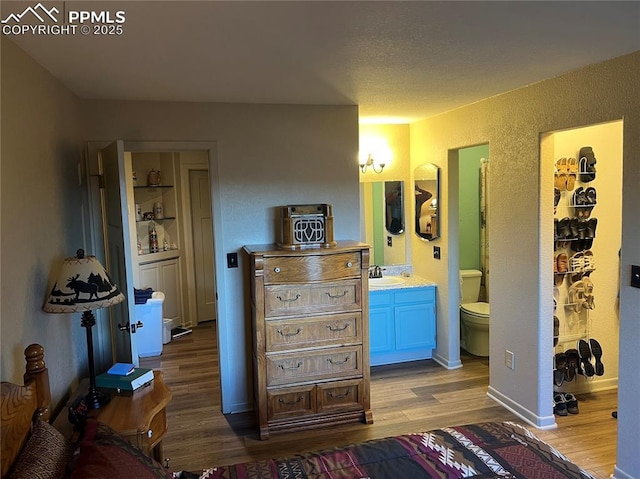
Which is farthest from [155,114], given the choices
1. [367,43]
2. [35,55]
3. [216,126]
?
[367,43]

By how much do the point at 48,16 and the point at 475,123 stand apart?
3.08 m

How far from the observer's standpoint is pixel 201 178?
6.17m

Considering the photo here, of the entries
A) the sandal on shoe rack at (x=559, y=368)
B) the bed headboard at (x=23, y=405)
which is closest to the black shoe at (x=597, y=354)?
the sandal on shoe rack at (x=559, y=368)

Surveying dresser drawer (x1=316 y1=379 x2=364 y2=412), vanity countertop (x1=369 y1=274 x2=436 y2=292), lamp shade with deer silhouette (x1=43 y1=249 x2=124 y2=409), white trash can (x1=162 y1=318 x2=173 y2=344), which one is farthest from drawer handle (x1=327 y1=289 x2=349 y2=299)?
white trash can (x1=162 y1=318 x2=173 y2=344)

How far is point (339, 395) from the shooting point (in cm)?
349

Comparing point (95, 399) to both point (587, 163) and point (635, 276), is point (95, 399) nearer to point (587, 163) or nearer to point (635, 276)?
point (635, 276)

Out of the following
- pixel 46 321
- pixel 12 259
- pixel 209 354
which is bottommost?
pixel 209 354

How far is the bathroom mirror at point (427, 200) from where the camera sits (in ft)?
15.1

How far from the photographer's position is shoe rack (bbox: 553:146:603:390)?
362 centimetres

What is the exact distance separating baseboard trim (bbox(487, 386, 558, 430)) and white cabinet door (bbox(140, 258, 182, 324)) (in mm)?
3784

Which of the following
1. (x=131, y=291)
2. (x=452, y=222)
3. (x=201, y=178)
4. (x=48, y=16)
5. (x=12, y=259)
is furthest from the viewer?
(x=201, y=178)

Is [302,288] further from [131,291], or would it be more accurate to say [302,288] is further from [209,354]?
[209,354]

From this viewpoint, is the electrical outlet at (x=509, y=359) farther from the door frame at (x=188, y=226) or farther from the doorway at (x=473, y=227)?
the door frame at (x=188, y=226)

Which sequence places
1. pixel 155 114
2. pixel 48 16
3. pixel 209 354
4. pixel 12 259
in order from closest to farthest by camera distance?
pixel 48 16, pixel 12 259, pixel 155 114, pixel 209 354
